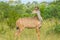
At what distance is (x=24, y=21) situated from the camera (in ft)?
26.9

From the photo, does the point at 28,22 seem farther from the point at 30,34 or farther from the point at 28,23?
the point at 30,34

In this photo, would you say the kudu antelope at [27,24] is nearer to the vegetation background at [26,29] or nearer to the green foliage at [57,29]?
the vegetation background at [26,29]

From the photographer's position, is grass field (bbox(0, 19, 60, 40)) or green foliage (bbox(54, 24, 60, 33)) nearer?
grass field (bbox(0, 19, 60, 40))

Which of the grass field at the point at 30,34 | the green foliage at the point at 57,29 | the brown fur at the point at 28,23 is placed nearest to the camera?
the brown fur at the point at 28,23

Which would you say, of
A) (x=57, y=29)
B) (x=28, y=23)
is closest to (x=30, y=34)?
(x=28, y=23)

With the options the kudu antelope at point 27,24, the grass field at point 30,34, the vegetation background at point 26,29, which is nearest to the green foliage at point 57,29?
the vegetation background at point 26,29

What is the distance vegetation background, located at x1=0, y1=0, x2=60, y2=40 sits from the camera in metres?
8.72

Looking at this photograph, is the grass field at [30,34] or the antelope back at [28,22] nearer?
the antelope back at [28,22]

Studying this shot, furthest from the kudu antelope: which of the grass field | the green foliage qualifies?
the green foliage

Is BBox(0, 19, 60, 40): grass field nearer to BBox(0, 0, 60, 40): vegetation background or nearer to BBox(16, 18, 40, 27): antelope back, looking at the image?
BBox(0, 0, 60, 40): vegetation background

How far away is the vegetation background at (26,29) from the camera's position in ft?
28.6

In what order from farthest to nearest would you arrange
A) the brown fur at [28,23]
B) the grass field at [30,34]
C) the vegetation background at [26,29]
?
1. the vegetation background at [26,29]
2. the grass field at [30,34]
3. the brown fur at [28,23]

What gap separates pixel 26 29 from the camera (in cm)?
951

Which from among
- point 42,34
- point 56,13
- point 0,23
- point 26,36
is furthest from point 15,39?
point 56,13
